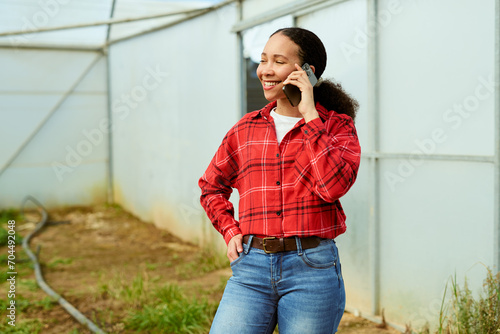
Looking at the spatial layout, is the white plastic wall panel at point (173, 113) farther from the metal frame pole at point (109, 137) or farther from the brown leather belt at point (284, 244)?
the brown leather belt at point (284, 244)

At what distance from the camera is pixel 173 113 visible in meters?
7.47

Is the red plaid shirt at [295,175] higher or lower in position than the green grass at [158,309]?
higher

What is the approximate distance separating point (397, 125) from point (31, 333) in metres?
3.11

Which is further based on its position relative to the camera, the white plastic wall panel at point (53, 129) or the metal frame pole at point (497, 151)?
the white plastic wall panel at point (53, 129)

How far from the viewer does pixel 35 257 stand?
6.36m

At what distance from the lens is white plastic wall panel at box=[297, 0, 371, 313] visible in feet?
13.4

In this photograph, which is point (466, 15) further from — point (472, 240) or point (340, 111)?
point (340, 111)

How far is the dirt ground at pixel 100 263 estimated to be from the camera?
14.9 ft

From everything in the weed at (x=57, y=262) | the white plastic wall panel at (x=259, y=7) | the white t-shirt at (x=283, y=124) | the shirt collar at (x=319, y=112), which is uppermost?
the white plastic wall panel at (x=259, y=7)

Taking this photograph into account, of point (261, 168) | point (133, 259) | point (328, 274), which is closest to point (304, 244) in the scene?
point (328, 274)

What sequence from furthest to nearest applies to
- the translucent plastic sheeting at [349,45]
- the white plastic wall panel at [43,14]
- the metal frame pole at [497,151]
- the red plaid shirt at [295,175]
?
1. the white plastic wall panel at [43,14]
2. the translucent plastic sheeting at [349,45]
3. the metal frame pole at [497,151]
4. the red plaid shirt at [295,175]

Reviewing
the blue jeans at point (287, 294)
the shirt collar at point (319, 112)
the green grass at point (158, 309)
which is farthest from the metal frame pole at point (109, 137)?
the blue jeans at point (287, 294)

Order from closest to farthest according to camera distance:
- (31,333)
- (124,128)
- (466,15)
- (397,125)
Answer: (466,15) < (397,125) < (31,333) < (124,128)

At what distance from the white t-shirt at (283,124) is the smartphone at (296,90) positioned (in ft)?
0.33
